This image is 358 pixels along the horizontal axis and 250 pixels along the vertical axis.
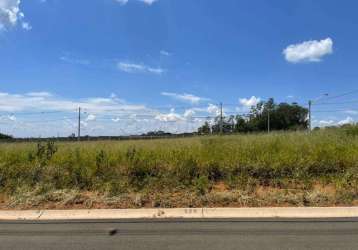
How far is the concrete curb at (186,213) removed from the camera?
7104 mm

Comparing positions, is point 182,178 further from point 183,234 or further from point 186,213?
point 183,234

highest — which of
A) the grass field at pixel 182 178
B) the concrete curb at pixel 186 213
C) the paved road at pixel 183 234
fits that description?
the grass field at pixel 182 178

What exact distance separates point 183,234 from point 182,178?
3.66 m

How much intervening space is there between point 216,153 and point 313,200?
147 inches

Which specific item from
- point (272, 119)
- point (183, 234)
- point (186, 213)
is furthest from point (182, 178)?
point (272, 119)

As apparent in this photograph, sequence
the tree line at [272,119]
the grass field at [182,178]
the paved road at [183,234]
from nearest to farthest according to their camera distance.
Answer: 1. the paved road at [183,234]
2. the grass field at [182,178]
3. the tree line at [272,119]

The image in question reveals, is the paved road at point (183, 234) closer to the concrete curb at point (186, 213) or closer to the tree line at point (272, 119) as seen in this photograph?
the concrete curb at point (186, 213)

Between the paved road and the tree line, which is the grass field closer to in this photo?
the paved road

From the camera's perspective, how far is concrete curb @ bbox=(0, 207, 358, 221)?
7104 mm

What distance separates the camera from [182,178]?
965 cm

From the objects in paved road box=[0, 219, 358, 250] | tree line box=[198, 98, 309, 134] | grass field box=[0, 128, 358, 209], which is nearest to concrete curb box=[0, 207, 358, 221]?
paved road box=[0, 219, 358, 250]

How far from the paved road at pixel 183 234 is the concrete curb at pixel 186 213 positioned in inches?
14.6

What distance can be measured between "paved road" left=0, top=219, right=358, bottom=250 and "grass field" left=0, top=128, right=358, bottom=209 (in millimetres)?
1330

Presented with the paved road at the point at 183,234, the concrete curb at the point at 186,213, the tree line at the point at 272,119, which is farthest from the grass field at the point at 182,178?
the tree line at the point at 272,119
